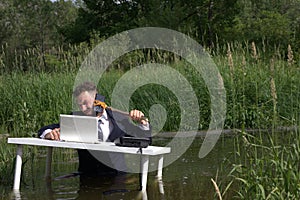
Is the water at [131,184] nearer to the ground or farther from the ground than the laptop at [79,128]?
nearer to the ground

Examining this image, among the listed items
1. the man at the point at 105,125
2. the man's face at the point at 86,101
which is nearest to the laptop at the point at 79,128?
the man at the point at 105,125

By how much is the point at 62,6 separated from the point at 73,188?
58416 millimetres

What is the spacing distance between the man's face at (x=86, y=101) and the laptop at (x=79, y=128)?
14.3 inches

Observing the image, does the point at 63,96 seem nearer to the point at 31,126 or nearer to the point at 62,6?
the point at 31,126

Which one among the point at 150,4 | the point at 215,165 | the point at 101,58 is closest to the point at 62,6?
the point at 150,4

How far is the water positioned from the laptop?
58 centimetres

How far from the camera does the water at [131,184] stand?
20.5 ft

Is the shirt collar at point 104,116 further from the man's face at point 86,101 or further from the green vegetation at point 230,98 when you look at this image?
the green vegetation at point 230,98

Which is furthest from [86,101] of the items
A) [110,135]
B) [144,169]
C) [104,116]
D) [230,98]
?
[230,98]

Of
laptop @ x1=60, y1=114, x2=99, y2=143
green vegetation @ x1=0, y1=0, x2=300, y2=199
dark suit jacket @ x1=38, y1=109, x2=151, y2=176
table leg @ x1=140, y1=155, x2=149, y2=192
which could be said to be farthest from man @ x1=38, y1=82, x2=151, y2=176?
green vegetation @ x1=0, y1=0, x2=300, y2=199

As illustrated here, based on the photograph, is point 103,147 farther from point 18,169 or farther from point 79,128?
point 18,169

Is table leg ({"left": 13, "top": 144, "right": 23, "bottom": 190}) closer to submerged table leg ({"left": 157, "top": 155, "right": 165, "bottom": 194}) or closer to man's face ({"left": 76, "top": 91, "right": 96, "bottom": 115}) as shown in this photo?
man's face ({"left": 76, "top": 91, "right": 96, "bottom": 115})

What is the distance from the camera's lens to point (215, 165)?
7.51 meters

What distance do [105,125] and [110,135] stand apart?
12cm
